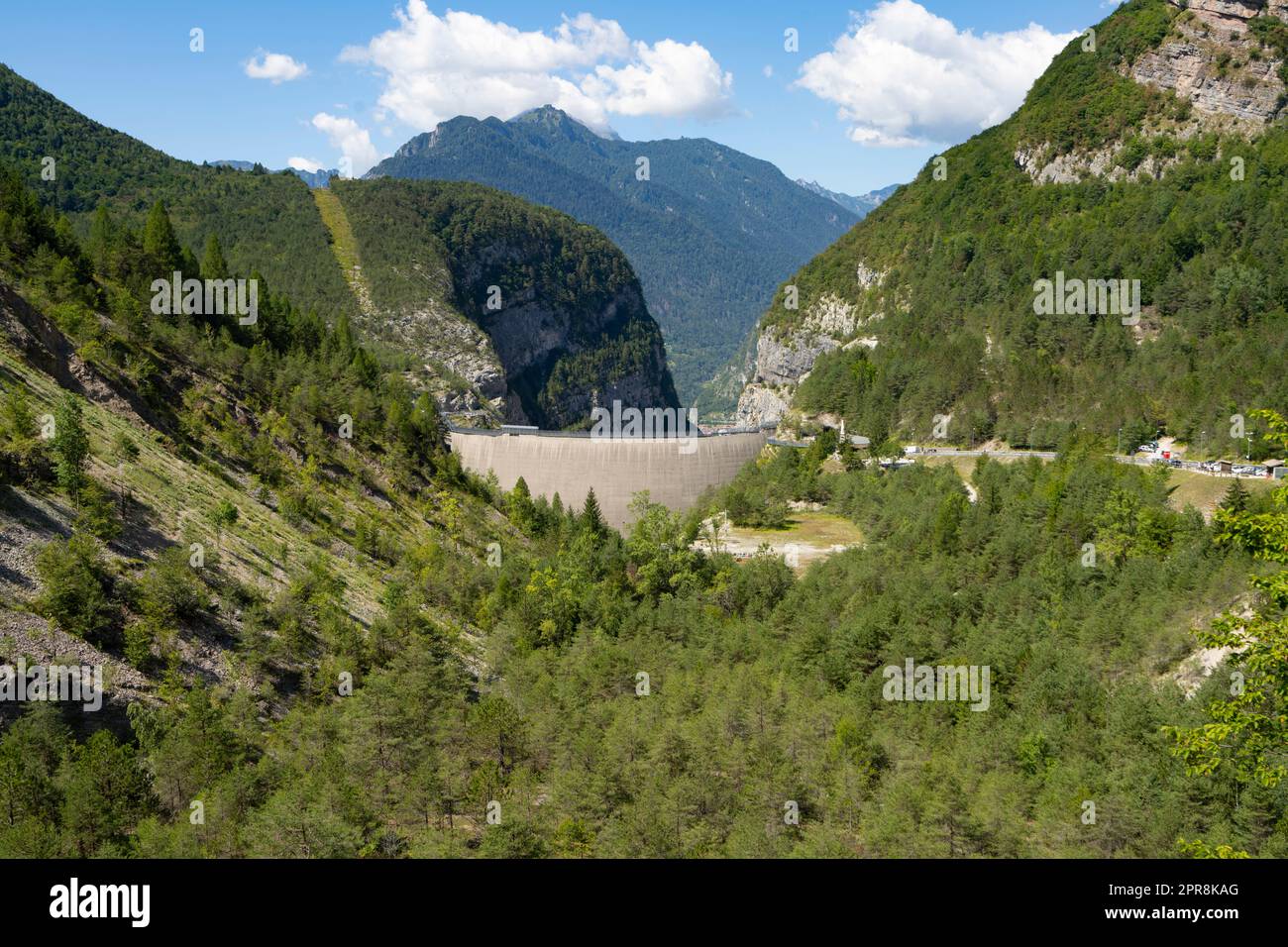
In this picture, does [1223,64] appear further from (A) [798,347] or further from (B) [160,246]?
(B) [160,246]

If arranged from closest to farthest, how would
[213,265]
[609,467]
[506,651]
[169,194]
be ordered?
1. [506,651]
2. [213,265]
3. [609,467]
4. [169,194]

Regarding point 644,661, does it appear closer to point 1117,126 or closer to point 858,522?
point 858,522

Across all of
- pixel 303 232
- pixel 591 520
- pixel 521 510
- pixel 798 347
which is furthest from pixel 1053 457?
pixel 303 232

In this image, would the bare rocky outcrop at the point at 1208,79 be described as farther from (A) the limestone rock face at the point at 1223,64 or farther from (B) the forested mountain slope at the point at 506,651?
(B) the forested mountain slope at the point at 506,651

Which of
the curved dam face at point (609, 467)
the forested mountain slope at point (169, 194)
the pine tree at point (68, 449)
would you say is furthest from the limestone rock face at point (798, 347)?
the pine tree at point (68, 449)
